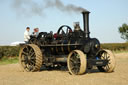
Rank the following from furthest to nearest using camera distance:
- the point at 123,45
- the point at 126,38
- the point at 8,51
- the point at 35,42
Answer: the point at 126,38, the point at 123,45, the point at 8,51, the point at 35,42

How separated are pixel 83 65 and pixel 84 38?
165 cm

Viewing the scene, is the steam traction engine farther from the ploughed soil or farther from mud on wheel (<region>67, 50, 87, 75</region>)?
the ploughed soil

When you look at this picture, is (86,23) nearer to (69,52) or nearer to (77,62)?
(69,52)

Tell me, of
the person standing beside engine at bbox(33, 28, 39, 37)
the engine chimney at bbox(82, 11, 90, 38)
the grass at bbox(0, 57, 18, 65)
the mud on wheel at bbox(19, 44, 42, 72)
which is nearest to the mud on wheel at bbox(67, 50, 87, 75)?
the engine chimney at bbox(82, 11, 90, 38)

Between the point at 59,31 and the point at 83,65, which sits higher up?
the point at 59,31

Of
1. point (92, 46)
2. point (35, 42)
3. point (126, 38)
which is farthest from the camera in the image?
point (126, 38)

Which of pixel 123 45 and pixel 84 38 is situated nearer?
pixel 84 38

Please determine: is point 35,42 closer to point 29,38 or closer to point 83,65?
point 29,38

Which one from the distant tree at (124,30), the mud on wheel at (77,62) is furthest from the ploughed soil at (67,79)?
the distant tree at (124,30)

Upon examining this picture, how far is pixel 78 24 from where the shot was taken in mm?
11336

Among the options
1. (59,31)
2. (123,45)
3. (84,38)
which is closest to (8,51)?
(59,31)

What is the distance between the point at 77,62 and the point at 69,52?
1.41 meters

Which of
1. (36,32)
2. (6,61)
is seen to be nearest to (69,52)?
(36,32)

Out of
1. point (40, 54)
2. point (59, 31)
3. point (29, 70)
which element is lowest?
point (29, 70)
